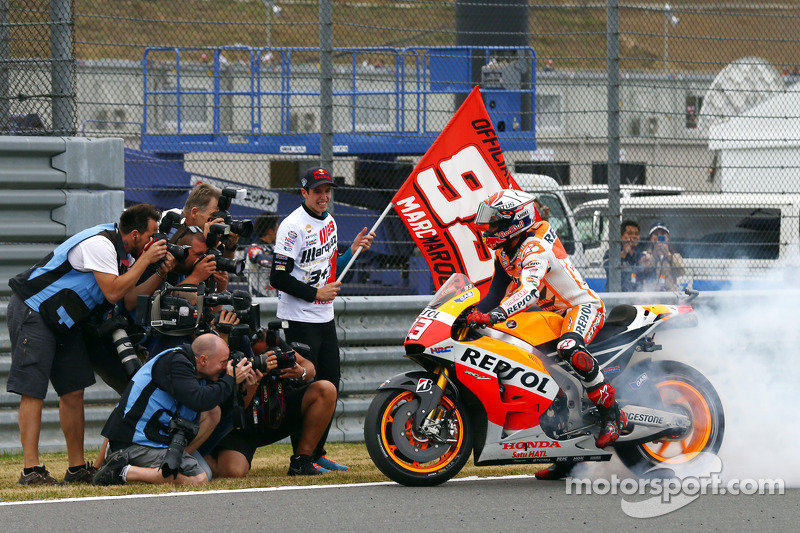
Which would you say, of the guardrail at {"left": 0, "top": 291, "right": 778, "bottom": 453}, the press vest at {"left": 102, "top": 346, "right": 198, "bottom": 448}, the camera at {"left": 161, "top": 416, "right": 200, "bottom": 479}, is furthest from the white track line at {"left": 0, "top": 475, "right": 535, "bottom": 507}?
the guardrail at {"left": 0, "top": 291, "right": 778, "bottom": 453}

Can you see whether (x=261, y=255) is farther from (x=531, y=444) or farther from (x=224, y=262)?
(x=531, y=444)

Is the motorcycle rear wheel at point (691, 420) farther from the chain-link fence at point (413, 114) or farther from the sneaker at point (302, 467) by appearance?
the chain-link fence at point (413, 114)

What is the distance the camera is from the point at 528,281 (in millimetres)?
6953

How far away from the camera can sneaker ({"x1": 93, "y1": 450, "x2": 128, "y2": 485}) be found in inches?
272

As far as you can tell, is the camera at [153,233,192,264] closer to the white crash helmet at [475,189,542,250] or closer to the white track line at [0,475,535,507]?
the white track line at [0,475,535,507]

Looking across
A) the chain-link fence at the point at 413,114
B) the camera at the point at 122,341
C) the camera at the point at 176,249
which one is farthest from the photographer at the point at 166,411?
the chain-link fence at the point at 413,114

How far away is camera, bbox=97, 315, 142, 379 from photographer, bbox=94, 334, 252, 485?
10cm

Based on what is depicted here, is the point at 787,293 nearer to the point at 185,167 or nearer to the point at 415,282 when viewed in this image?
the point at 415,282

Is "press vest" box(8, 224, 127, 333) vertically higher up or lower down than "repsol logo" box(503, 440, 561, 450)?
higher up

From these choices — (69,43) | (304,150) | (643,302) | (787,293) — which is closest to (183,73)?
(304,150)

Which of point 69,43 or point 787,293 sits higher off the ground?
point 69,43

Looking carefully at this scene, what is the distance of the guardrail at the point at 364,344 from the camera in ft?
28.7

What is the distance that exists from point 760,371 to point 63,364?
458cm

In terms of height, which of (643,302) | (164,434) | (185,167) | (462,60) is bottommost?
(164,434)
